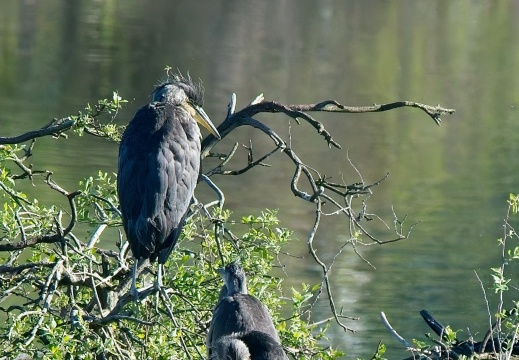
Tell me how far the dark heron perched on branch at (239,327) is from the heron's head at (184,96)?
3.37 ft

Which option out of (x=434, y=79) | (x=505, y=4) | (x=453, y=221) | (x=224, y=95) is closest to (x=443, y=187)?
(x=453, y=221)

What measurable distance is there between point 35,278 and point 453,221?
8146 mm

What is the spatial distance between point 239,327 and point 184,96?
1816mm

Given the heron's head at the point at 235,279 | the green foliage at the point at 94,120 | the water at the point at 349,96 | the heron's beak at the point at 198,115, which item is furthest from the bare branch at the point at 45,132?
the water at the point at 349,96

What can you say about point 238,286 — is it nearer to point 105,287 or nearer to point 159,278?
point 159,278

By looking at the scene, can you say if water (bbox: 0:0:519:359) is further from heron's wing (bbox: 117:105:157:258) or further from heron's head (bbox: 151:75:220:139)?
heron's wing (bbox: 117:105:157:258)

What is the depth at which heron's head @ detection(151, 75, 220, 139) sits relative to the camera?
6113 mm

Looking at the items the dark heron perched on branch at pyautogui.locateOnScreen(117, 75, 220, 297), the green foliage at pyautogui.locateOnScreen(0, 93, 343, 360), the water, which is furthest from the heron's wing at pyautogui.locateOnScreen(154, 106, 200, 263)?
the water

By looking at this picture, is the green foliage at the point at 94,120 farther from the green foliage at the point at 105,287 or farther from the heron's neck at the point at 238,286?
the heron's neck at the point at 238,286

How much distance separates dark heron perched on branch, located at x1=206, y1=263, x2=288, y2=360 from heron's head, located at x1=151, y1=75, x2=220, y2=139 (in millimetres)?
1029

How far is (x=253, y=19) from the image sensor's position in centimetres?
2812

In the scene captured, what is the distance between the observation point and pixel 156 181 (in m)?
5.43

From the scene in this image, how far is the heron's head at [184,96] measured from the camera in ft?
20.1

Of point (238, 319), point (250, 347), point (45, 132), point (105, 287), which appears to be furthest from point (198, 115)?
point (250, 347)
